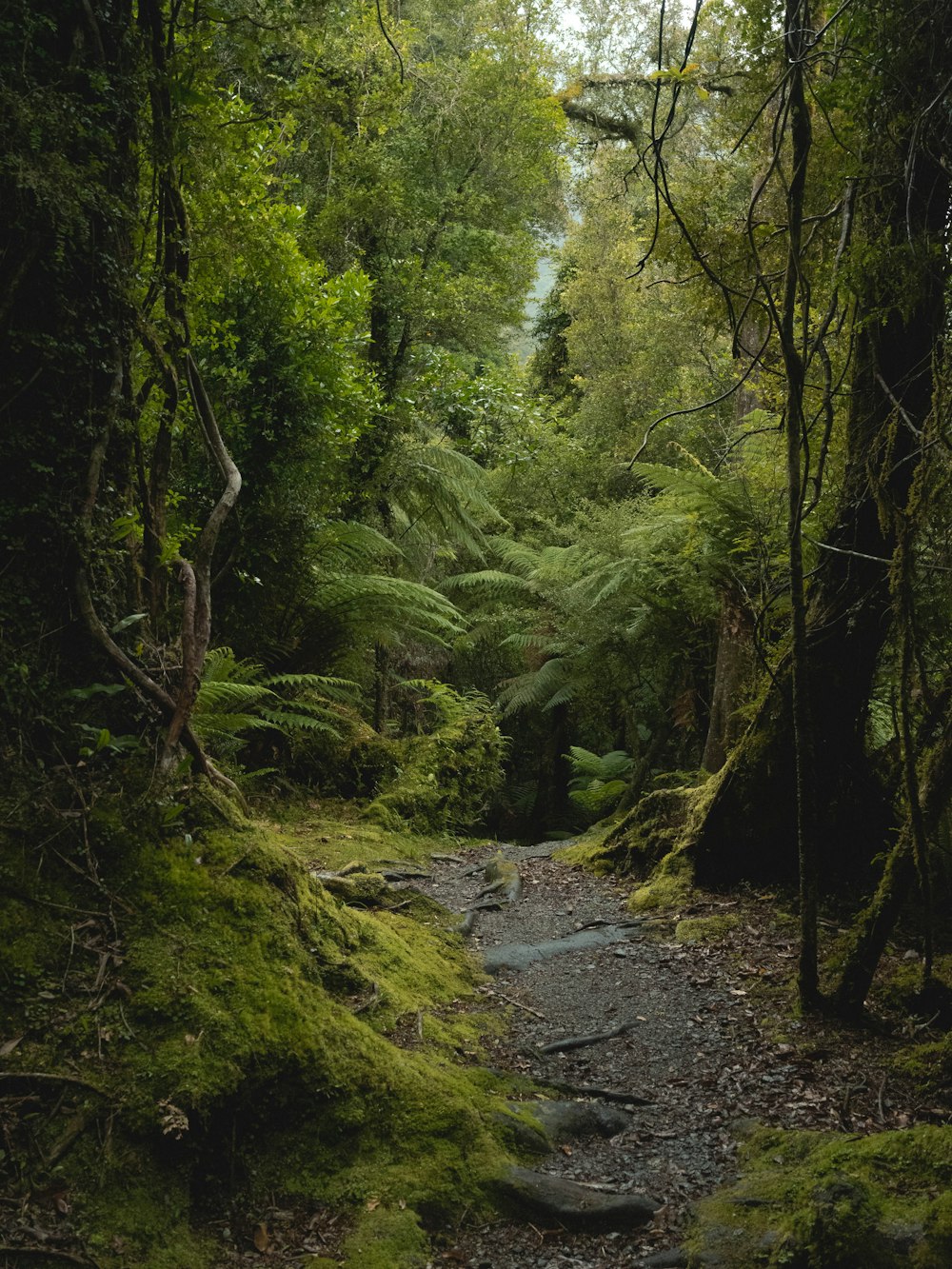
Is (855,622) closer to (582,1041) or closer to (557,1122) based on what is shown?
(582,1041)

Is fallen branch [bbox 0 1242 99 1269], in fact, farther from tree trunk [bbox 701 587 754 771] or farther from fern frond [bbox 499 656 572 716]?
fern frond [bbox 499 656 572 716]

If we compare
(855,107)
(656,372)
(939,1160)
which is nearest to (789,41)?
(855,107)

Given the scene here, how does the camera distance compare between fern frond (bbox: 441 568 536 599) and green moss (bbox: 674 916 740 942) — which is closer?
green moss (bbox: 674 916 740 942)

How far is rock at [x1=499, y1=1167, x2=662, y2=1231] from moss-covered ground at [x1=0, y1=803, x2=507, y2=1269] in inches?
3.6

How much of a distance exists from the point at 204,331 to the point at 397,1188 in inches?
204

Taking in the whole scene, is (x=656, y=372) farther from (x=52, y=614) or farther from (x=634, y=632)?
(x=52, y=614)

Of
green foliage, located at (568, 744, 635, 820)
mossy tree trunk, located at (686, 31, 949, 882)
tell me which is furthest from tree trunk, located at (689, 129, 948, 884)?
green foliage, located at (568, 744, 635, 820)

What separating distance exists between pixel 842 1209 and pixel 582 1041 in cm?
176

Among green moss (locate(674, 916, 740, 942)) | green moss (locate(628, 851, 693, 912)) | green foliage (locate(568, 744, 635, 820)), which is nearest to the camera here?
green moss (locate(674, 916, 740, 942))

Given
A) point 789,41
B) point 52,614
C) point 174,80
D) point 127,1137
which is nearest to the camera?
point 127,1137

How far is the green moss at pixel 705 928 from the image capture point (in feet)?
16.3

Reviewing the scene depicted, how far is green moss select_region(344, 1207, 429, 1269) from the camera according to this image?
221 centimetres

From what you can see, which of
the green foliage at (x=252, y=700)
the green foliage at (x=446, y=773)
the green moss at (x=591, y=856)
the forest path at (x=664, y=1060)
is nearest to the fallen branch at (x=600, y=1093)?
the forest path at (x=664, y=1060)

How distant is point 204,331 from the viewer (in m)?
5.92
